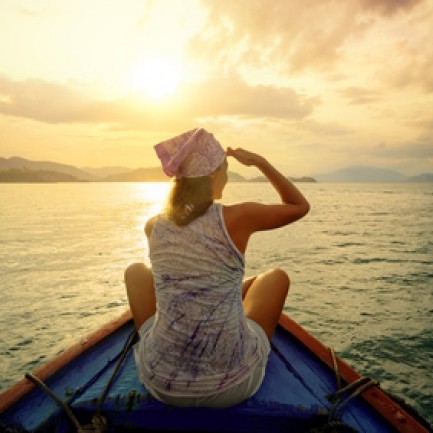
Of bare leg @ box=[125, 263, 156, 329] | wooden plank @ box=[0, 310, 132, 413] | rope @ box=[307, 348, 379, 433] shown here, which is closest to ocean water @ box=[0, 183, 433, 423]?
rope @ box=[307, 348, 379, 433]

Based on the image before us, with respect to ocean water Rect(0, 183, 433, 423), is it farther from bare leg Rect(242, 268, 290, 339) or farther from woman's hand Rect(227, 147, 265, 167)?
woman's hand Rect(227, 147, 265, 167)

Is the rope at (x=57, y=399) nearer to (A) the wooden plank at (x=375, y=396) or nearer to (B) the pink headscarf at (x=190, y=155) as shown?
(B) the pink headscarf at (x=190, y=155)

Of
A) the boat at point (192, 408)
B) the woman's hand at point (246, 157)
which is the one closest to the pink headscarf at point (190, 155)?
the woman's hand at point (246, 157)

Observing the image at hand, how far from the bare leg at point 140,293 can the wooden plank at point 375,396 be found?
178 centimetres

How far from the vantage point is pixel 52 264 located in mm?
16297

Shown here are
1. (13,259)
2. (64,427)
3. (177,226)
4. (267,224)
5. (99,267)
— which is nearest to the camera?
(177,226)

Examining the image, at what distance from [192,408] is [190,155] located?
5.90ft

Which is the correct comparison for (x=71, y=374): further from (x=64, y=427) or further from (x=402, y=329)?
(x=402, y=329)

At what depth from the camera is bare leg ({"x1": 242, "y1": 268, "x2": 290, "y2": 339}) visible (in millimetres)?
3533

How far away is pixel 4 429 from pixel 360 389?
293 cm

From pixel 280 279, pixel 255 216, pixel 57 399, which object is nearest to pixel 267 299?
pixel 280 279

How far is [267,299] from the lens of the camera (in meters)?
3.60

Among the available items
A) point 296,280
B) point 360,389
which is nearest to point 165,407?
point 360,389

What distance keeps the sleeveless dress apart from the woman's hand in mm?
1040
